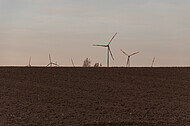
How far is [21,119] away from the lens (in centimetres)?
1238

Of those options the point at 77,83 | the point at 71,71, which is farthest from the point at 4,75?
the point at 77,83

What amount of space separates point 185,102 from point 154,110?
101 inches

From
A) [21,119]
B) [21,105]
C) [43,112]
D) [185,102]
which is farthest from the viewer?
[185,102]

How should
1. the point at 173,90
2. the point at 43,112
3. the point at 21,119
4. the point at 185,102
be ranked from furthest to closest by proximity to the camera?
the point at 173,90, the point at 185,102, the point at 43,112, the point at 21,119

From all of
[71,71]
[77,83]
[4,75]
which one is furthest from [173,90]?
[4,75]

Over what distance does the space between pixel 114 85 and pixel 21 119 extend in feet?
24.5

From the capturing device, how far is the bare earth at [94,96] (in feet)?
40.7

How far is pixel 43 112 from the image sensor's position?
13.3 meters

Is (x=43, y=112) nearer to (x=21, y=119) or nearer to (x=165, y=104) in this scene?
(x=21, y=119)

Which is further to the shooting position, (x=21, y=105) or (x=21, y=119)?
(x=21, y=105)

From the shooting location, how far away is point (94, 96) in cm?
1603

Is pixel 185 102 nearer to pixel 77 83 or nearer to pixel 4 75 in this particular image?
pixel 77 83

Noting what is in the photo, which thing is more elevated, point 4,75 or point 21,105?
point 4,75

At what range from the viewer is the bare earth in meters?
12.4
